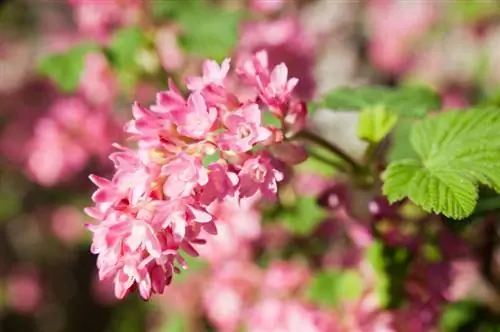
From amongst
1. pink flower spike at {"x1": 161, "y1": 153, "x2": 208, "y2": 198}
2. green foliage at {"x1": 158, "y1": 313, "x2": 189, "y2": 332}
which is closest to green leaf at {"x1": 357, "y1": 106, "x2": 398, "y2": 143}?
pink flower spike at {"x1": 161, "y1": 153, "x2": 208, "y2": 198}

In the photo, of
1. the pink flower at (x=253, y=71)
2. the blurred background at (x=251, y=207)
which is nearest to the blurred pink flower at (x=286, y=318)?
the blurred background at (x=251, y=207)

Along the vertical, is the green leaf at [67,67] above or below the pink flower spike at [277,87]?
below

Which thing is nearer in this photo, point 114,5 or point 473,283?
point 473,283

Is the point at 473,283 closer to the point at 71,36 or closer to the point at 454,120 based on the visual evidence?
the point at 454,120

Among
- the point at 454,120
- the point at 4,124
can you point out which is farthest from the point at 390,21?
the point at 454,120

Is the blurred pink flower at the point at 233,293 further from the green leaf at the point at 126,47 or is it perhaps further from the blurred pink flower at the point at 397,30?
the blurred pink flower at the point at 397,30

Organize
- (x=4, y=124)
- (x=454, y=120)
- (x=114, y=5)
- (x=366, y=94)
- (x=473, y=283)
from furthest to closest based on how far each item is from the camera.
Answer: (x=4, y=124) → (x=114, y=5) → (x=473, y=283) → (x=366, y=94) → (x=454, y=120)
